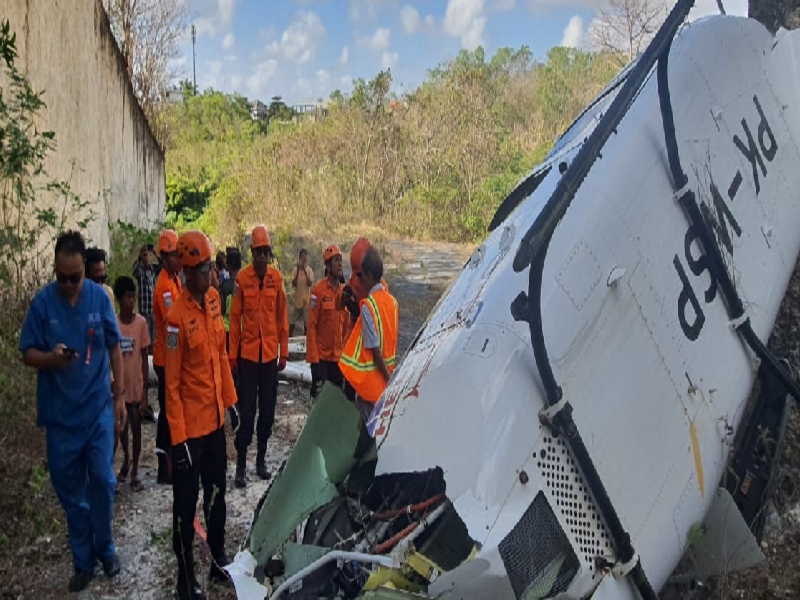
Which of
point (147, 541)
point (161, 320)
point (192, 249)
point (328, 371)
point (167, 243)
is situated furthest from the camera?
point (328, 371)

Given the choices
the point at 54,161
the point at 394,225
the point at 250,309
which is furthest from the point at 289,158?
the point at 250,309

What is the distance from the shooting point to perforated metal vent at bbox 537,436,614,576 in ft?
7.43

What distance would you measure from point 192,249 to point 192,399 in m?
0.74

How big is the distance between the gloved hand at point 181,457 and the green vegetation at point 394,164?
46.2ft

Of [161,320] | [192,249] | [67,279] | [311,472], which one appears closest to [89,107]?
[161,320]

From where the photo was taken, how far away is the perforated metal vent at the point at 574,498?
2266mm

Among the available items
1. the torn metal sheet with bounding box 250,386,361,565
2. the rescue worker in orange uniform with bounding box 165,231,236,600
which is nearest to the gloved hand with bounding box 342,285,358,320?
the rescue worker in orange uniform with bounding box 165,231,236,600

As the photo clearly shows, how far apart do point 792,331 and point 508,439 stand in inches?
92.7

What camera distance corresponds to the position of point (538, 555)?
2166 mm

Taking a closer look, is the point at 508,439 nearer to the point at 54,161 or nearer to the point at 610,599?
the point at 610,599

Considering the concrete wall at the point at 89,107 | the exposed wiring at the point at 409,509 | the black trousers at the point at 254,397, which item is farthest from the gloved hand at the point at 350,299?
the concrete wall at the point at 89,107

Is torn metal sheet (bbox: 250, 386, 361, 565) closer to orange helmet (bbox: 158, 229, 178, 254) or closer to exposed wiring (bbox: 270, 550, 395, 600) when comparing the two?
exposed wiring (bbox: 270, 550, 395, 600)

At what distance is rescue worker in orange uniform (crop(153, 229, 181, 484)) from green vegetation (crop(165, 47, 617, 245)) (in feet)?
38.1

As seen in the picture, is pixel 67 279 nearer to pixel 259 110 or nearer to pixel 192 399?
pixel 192 399
